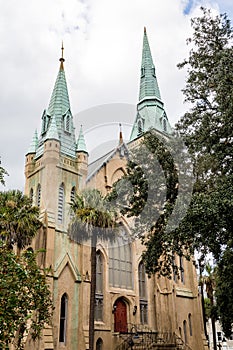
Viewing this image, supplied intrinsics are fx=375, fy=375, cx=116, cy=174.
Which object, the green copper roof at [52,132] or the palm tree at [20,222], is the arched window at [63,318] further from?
the green copper roof at [52,132]

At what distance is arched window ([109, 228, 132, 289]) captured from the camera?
25942mm

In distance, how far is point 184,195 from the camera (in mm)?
15922

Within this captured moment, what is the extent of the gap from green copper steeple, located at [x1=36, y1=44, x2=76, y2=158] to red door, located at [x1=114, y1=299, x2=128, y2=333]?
11074 millimetres

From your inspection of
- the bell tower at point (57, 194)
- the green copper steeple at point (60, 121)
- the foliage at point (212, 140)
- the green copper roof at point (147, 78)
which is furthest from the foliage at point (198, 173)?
the green copper roof at point (147, 78)

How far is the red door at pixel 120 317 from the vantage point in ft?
80.8

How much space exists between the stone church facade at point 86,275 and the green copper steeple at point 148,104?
29.8 feet

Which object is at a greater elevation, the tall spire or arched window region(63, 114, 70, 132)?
the tall spire

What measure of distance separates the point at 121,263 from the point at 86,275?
3867 mm

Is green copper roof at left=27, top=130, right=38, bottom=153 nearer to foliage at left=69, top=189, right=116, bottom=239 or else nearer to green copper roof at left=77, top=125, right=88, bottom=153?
green copper roof at left=77, top=125, right=88, bottom=153

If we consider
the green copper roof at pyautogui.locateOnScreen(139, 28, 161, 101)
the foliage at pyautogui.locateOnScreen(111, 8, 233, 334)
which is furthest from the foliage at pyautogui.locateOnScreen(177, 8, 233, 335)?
the green copper roof at pyautogui.locateOnScreen(139, 28, 161, 101)

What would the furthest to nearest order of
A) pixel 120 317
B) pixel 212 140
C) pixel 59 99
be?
pixel 59 99 → pixel 120 317 → pixel 212 140

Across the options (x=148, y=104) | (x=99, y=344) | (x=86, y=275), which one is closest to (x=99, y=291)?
(x=86, y=275)

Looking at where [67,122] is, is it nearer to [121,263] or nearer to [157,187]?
[121,263]

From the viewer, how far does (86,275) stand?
2375 cm
